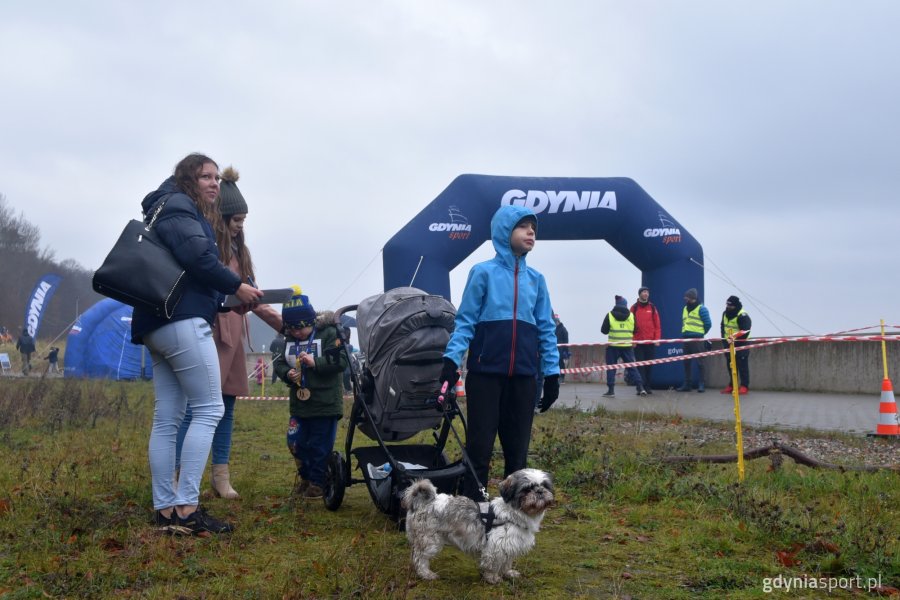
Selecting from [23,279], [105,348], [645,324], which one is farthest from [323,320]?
[23,279]

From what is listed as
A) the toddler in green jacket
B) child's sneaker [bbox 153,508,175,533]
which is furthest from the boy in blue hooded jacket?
child's sneaker [bbox 153,508,175,533]

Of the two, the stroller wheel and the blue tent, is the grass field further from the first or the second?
the blue tent

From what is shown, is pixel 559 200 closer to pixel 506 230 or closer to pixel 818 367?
pixel 818 367

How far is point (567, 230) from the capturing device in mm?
16828

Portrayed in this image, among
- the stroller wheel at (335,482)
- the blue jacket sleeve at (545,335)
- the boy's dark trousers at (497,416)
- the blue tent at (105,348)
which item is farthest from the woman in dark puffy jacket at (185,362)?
the blue tent at (105,348)

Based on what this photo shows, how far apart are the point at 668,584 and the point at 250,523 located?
2.48 meters

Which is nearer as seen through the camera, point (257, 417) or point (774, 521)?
point (774, 521)

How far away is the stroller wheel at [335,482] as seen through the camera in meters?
5.17

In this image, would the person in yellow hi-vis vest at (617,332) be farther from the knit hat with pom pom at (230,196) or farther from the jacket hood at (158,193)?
the jacket hood at (158,193)

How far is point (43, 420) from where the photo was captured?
977cm

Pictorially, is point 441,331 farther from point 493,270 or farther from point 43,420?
point 43,420

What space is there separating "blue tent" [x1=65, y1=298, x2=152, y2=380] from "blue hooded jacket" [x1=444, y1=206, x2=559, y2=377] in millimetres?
21051

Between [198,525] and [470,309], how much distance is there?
77.3 inches

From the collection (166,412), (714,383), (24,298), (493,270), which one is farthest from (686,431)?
(24,298)
